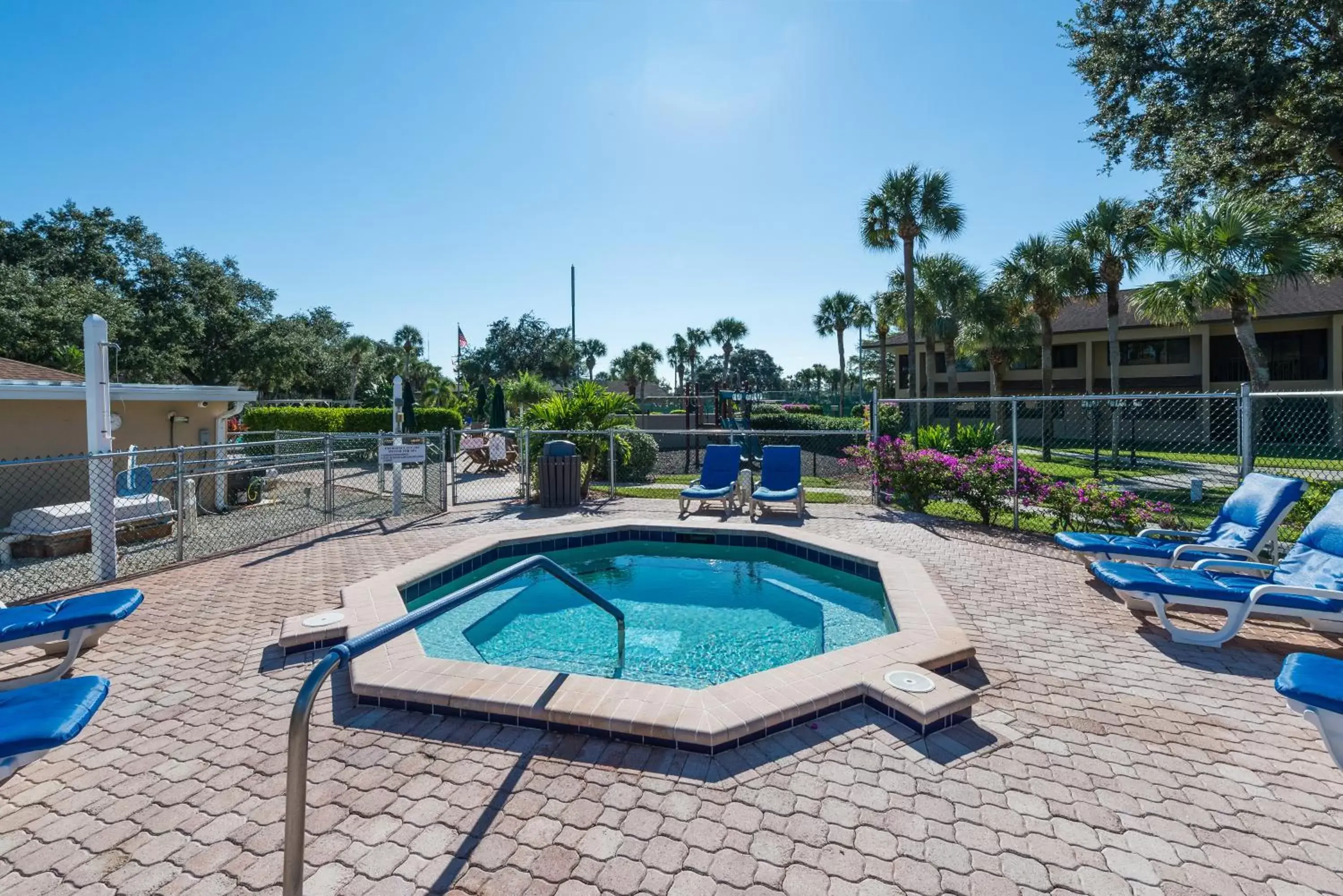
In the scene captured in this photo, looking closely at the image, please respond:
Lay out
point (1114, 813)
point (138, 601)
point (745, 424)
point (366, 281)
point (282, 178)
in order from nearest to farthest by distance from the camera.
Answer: point (1114, 813)
point (138, 601)
point (282, 178)
point (745, 424)
point (366, 281)

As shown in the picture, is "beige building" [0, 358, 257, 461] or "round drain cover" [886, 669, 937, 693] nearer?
"round drain cover" [886, 669, 937, 693]

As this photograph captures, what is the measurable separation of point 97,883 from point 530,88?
36.6 feet

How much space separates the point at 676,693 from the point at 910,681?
1.35 meters

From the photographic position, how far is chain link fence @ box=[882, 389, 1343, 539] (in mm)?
7559

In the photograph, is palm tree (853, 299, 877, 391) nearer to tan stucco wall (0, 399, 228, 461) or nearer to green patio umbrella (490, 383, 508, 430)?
green patio umbrella (490, 383, 508, 430)

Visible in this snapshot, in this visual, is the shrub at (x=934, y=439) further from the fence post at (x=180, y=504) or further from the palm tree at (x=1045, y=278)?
the fence post at (x=180, y=504)

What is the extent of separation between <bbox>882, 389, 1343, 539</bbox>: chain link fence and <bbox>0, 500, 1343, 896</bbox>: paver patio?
376 centimetres

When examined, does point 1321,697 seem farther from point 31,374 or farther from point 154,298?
point 154,298

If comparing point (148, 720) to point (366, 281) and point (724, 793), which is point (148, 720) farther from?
point (366, 281)

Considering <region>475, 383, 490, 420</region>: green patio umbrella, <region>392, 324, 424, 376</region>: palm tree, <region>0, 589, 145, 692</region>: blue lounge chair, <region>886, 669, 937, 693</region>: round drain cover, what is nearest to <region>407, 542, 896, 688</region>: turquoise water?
<region>886, 669, 937, 693</region>: round drain cover

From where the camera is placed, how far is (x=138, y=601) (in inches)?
157

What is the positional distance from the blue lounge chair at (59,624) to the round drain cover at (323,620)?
1.00 m

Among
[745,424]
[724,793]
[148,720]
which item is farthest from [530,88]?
[745,424]

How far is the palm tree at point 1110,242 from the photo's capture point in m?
19.5
